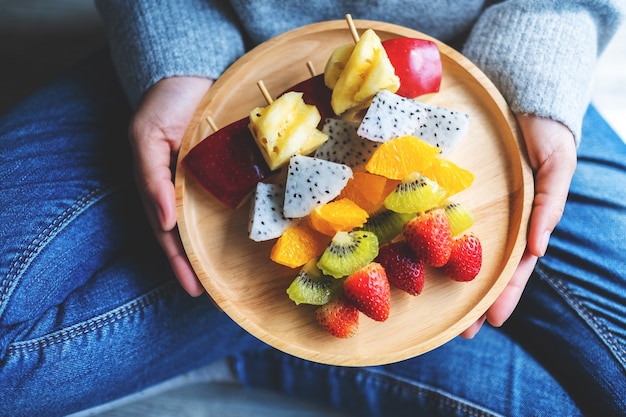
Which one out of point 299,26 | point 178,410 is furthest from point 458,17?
point 178,410

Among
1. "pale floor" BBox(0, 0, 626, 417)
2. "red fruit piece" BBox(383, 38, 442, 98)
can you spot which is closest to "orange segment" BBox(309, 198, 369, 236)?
"red fruit piece" BBox(383, 38, 442, 98)

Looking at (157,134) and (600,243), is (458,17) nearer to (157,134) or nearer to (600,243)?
(600,243)

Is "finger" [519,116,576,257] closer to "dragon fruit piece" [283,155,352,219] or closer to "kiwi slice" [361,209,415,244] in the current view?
"kiwi slice" [361,209,415,244]

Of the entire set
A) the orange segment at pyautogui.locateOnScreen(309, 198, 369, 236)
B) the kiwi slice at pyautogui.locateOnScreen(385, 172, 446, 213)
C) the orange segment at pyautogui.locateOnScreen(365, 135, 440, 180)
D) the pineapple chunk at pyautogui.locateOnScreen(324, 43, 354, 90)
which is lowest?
the orange segment at pyautogui.locateOnScreen(309, 198, 369, 236)

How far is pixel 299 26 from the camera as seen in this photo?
1.73m

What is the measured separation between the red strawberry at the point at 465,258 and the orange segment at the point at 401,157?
0.65 feet

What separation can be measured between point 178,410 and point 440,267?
1.16 meters

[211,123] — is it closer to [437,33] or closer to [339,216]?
[339,216]

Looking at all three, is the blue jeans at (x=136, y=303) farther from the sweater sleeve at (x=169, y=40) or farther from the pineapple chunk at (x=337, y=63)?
the pineapple chunk at (x=337, y=63)

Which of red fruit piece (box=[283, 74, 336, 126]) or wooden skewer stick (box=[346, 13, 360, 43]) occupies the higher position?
wooden skewer stick (box=[346, 13, 360, 43])

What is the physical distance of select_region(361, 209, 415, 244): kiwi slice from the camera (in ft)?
4.76

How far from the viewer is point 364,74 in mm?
1463

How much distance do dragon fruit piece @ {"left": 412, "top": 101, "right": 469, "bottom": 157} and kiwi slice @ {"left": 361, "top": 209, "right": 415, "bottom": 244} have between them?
213 millimetres

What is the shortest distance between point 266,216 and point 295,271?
166 millimetres
